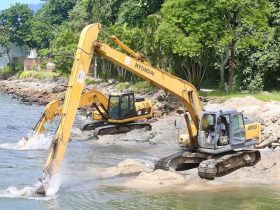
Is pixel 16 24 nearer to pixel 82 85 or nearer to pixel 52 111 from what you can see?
pixel 52 111

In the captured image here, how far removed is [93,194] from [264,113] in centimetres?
1396

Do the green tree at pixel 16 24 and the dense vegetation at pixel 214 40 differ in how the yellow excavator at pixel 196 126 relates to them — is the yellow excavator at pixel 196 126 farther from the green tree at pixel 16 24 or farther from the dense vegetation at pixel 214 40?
the green tree at pixel 16 24

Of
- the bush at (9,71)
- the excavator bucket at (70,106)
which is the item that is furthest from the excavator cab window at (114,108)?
the bush at (9,71)

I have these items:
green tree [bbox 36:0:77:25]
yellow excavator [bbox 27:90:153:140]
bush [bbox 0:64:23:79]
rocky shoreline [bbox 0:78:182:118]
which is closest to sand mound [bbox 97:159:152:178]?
yellow excavator [bbox 27:90:153:140]

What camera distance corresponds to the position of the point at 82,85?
661 inches

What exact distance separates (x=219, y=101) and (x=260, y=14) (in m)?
8.04

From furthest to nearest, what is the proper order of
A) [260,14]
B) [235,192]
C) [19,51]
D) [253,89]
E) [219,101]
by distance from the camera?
1. [19,51]
2. [253,89]
3. [260,14]
4. [219,101]
5. [235,192]

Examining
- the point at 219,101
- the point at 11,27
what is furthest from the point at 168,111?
the point at 11,27

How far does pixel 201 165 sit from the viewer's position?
1845cm

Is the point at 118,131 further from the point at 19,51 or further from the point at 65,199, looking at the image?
the point at 19,51

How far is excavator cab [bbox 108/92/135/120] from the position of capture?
28.9 metres

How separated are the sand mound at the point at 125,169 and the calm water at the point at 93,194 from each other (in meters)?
0.49

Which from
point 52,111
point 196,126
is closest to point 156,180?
point 196,126

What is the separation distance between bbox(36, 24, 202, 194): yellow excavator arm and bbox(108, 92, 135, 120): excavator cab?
8382 millimetres
